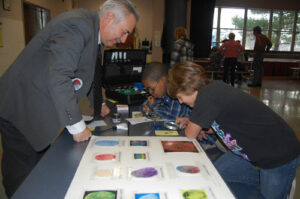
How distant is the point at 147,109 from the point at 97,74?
1.79 ft

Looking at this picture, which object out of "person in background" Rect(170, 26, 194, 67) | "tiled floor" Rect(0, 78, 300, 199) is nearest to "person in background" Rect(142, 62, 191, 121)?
"person in background" Rect(170, 26, 194, 67)

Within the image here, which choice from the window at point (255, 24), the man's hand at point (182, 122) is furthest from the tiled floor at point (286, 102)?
the window at point (255, 24)

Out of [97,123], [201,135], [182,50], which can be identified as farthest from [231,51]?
[97,123]

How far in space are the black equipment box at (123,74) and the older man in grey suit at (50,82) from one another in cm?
87

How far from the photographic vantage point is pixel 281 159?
1188 mm

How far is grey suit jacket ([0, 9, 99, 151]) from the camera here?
0.98 meters

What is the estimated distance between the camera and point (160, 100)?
1.93 meters

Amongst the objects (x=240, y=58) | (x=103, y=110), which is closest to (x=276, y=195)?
(x=103, y=110)

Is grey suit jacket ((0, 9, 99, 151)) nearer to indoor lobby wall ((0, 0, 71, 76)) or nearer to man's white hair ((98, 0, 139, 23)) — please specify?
man's white hair ((98, 0, 139, 23))

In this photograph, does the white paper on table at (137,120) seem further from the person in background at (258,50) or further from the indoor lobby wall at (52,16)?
the person in background at (258,50)

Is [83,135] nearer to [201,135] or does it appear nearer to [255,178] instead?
[201,135]

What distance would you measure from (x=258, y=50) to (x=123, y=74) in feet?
16.8

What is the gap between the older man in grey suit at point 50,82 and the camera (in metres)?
0.97

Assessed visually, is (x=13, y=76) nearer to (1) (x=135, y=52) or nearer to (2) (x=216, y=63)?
(1) (x=135, y=52)
